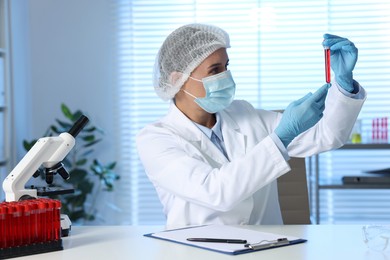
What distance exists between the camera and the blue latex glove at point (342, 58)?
77.0 inches

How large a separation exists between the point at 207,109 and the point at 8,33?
2.02 metres

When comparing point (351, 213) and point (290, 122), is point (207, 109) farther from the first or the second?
point (351, 213)

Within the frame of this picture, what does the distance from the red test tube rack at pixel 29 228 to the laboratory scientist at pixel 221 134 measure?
0.43 meters

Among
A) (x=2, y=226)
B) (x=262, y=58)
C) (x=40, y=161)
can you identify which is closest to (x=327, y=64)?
(x=40, y=161)

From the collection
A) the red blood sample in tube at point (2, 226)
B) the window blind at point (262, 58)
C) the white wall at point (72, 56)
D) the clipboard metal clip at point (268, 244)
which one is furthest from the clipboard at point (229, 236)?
the white wall at point (72, 56)

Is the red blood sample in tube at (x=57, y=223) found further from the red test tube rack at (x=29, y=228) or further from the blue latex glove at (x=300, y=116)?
the blue latex glove at (x=300, y=116)

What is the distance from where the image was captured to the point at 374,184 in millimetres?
3512

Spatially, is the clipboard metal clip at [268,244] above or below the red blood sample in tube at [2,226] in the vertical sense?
below

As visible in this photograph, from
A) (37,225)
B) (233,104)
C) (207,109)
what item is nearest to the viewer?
(37,225)

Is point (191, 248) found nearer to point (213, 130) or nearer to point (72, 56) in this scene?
point (213, 130)

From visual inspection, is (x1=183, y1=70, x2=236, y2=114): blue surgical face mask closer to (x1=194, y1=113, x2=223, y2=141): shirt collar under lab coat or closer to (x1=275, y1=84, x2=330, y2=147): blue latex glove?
(x1=194, y1=113, x2=223, y2=141): shirt collar under lab coat

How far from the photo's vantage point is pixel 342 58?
1.99 m

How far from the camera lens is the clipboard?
1.56m

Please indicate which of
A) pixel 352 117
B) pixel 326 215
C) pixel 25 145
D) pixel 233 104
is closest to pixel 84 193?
pixel 25 145
